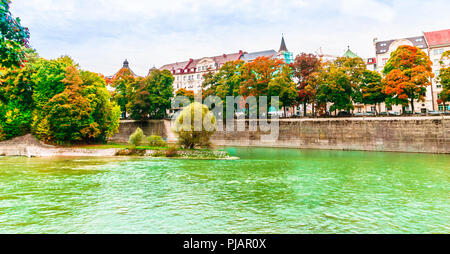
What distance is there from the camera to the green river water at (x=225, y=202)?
9.73 m

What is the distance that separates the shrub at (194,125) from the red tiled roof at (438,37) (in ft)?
176

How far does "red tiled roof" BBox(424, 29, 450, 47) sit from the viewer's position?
58031 millimetres

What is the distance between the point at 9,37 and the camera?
16.7ft

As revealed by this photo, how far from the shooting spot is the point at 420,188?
15.7 meters

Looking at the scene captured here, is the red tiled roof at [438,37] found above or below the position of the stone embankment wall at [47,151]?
above

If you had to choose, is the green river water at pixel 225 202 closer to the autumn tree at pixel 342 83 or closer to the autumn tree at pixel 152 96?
the autumn tree at pixel 342 83

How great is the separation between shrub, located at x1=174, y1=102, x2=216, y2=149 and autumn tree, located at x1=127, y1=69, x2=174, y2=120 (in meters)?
27.8

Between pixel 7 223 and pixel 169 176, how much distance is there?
10.6 metres

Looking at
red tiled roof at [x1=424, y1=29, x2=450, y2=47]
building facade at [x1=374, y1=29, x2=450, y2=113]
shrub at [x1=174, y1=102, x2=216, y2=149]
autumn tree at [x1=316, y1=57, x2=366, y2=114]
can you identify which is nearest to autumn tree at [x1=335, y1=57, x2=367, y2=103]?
autumn tree at [x1=316, y1=57, x2=366, y2=114]

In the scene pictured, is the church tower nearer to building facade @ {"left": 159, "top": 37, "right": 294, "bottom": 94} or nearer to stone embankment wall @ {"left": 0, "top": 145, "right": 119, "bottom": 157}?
building facade @ {"left": 159, "top": 37, "right": 294, "bottom": 94}

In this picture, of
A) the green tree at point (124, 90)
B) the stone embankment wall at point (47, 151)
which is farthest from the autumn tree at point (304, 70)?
the green tree at point (124, 90)

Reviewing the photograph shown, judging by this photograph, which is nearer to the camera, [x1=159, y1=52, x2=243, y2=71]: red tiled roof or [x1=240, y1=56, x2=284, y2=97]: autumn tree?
[x1=240, y1=56, x2=284, y2=97]: autumn tree
